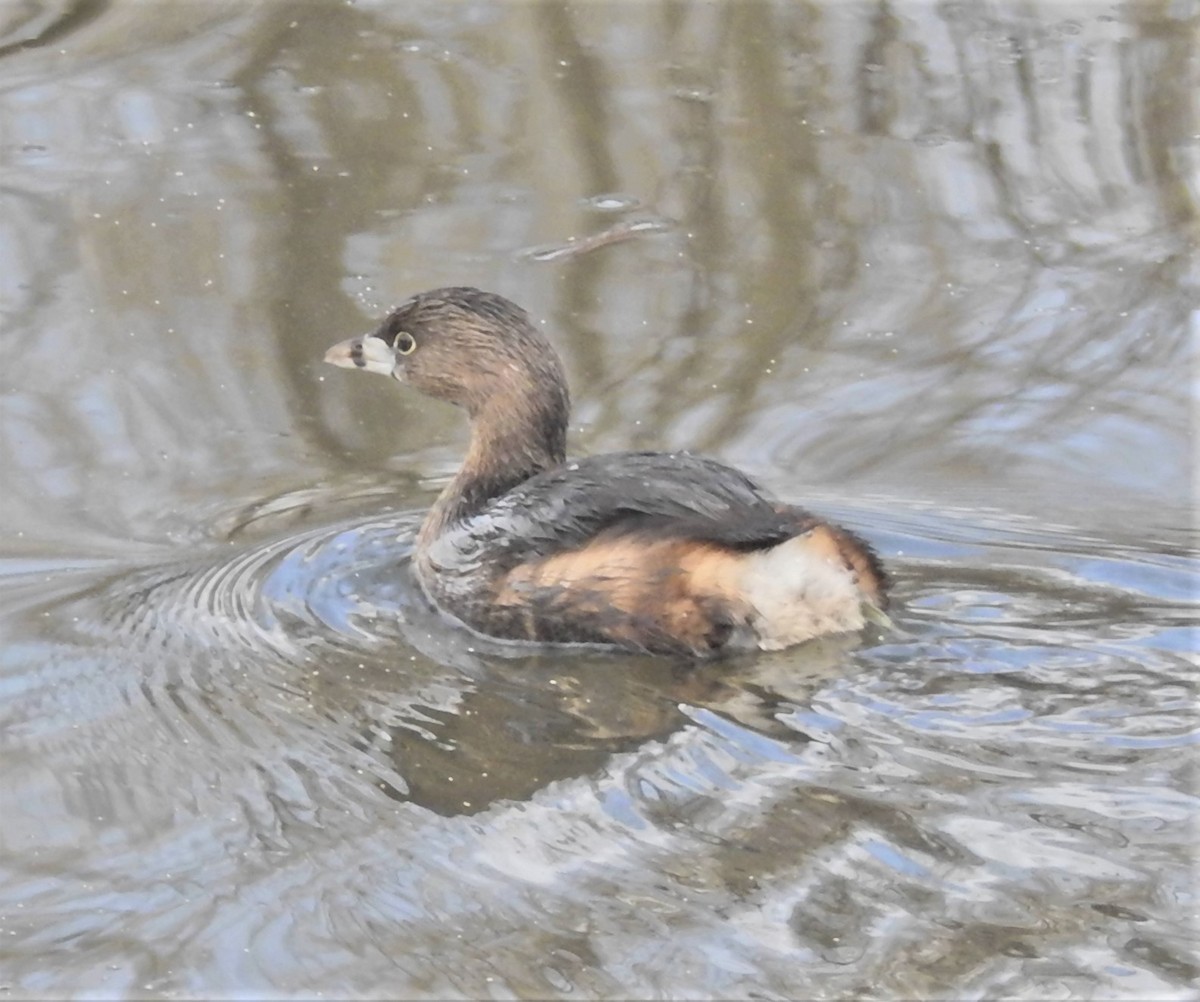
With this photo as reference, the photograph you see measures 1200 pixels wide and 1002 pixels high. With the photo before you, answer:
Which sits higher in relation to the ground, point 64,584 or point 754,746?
point 64,584

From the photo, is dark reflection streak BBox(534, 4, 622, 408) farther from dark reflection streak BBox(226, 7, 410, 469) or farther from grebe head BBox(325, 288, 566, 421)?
grebe head BBox(325, 288, 566, 421)

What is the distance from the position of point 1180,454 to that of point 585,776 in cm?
237

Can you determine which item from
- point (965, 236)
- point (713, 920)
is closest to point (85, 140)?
point (965, 236)

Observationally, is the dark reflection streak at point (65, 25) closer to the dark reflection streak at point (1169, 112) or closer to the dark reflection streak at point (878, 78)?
the dark reflection streak at point (878, 78)

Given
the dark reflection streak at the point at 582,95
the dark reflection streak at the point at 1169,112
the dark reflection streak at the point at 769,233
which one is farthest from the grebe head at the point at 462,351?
the dark reflection streak at the point at 1169,112

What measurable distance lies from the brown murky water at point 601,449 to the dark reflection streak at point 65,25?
0.10ft

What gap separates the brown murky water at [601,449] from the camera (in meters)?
3.58

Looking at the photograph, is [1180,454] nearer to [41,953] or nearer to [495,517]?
[495,517]

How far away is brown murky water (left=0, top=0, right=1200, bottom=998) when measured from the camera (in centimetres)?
358

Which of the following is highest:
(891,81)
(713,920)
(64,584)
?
→ (891,81)

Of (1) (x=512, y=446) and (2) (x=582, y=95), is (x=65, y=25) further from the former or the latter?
(1) (x=512, y=446)

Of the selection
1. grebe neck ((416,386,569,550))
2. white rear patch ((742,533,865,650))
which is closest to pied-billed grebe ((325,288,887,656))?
white rear patch ((742,533,865,650))

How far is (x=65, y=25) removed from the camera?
25.8 ft

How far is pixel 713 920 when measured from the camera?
350 centimetres
